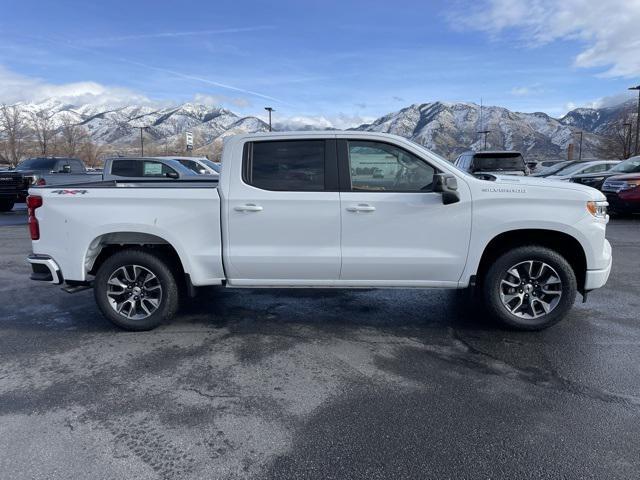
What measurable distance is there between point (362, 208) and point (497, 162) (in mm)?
9681

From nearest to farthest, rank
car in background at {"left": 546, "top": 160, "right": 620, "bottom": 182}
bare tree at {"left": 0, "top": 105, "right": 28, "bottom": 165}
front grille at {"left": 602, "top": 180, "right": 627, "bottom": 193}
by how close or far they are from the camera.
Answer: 1. front grille at {"left": 602, "top": 180, "right": 627, "bottom": 193}
2. car in background at {"left": 546, "top": 160, "right": 620, "bottom": 182}
3. bare tree at {"left": 0, "top": 105, "right": 28, "bottom": 165}

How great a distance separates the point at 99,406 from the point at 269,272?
1.87 meters

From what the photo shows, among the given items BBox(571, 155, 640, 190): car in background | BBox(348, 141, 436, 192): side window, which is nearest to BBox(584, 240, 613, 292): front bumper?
BBox(348, 141, 436, 192): side window

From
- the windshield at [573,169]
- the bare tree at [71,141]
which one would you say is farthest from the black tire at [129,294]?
the bare tree at [71,141]

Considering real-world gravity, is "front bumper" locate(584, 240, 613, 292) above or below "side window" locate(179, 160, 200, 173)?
below

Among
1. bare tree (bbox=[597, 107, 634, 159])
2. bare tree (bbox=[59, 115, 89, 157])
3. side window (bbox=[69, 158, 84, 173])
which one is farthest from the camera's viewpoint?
bare tree (bbox=[59, 115, 89, 157])

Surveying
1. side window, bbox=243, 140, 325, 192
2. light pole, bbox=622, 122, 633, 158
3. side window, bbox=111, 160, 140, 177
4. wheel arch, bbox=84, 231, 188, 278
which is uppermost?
light pole, bbox=622, 122, 633, 158

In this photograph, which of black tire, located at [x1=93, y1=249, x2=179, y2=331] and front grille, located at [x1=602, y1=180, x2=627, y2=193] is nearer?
black tire, located at [x1=93, y1=249, x2=179, y2=331]

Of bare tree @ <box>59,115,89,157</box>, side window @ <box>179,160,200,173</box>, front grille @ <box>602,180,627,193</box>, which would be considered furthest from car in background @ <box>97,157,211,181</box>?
bare tree @ <box>59,115,89,157</box>

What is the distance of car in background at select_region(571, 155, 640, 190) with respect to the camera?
14.1 m

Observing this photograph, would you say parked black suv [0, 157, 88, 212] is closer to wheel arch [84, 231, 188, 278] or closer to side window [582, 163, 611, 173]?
wheel arch [84, 231, 188, 278]

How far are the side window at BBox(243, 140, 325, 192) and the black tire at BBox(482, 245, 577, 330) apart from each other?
1.84 meters

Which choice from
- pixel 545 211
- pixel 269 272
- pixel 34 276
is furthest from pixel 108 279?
pixel 545 211

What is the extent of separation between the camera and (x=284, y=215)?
4531mm
